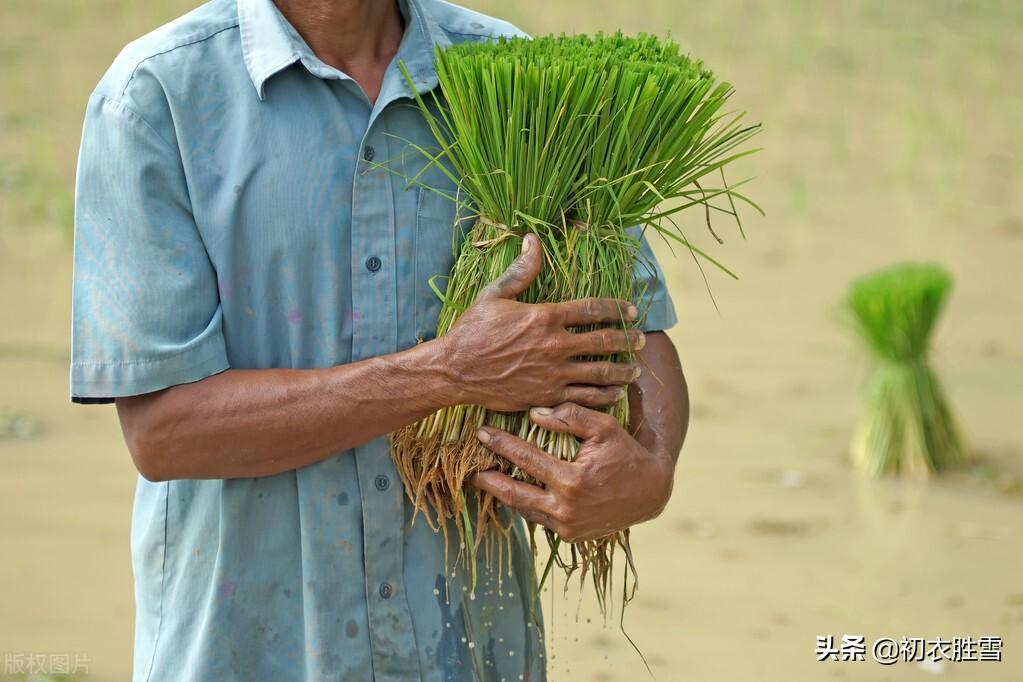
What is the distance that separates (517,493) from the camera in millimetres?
1531

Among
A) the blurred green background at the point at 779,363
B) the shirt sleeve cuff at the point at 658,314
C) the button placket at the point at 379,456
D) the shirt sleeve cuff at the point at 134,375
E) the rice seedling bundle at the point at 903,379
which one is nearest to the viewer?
the shirt sleeve cuff at the point at 134,375

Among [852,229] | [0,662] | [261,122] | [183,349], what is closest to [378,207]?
[261,122]

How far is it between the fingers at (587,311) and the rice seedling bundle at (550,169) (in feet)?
0.16

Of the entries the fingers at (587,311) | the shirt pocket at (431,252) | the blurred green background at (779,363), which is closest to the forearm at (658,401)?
the fingers at (587,311)

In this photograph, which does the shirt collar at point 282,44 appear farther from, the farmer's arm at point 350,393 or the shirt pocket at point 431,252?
the farmer's arm at point 350,393

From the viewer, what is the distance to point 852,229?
6.21 meters

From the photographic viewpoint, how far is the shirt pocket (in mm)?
1614

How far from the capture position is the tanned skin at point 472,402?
1.49 m

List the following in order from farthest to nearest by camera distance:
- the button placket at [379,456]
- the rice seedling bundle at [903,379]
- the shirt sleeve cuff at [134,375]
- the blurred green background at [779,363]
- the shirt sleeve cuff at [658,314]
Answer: the rice seedling bundle at [903,379] < the blurred green background at [779,363] < the shirt sleeve cuff at [658,314] < the button placket at [379,456] < the shirt sleeve cuff at [134,375]

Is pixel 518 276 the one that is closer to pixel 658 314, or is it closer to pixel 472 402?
pixel 472 402

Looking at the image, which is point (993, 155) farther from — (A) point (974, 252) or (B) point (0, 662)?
(B) point (0, 662)

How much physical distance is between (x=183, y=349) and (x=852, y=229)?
5.16 metres

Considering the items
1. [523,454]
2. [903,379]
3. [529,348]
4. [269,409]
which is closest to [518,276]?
[529,348]

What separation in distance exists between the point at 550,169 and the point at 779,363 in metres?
3.73
